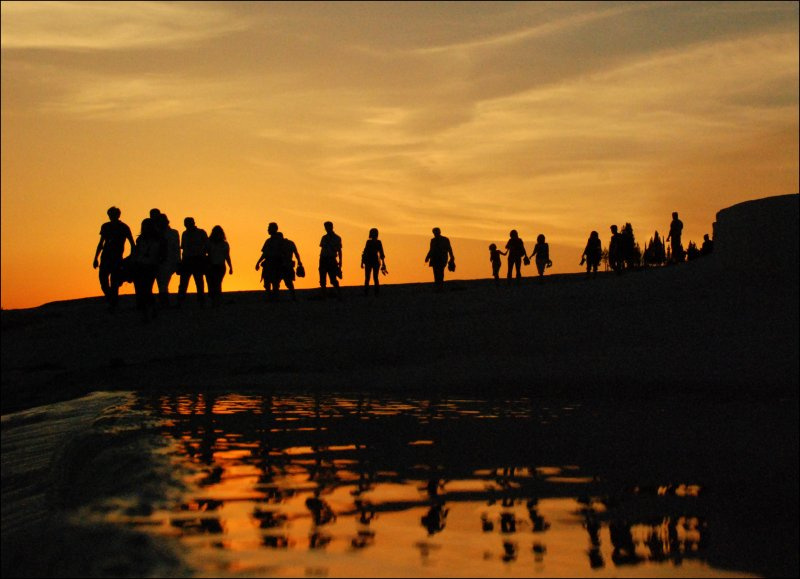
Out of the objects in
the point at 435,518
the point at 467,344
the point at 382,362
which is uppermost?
the point at 467,344

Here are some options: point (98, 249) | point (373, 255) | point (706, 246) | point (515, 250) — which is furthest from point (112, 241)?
point (706, 246)

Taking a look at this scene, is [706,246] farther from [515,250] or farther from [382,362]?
[382,362]

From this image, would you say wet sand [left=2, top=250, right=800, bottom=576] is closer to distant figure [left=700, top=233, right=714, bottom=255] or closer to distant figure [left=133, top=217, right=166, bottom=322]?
distant figure [left=133, top=217, right=166, bottom=322]

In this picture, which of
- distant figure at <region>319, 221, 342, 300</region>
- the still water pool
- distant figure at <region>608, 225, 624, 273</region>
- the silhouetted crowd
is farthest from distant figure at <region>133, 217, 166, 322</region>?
distant figure at <region>608, 225, 624, 273</region>

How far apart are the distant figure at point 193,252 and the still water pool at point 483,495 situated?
1238 centimetres

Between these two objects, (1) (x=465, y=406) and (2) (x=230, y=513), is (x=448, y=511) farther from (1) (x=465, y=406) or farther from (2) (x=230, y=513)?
(1) (x=465, y=406)

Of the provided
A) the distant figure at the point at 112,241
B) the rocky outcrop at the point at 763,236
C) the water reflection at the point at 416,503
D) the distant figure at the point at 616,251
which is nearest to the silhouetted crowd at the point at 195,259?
the distant figure at the point at 112,241

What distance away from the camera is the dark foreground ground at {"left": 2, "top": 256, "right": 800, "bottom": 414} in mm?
11648

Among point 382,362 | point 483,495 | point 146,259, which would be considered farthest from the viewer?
point 146,259

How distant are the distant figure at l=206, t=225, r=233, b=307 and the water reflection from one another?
1341cm

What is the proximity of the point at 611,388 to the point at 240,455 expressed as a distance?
549 centimetres

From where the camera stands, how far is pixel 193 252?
20.6 m

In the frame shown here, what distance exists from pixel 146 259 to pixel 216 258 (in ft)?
6.96

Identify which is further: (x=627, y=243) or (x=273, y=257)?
(x=627, y=243)
